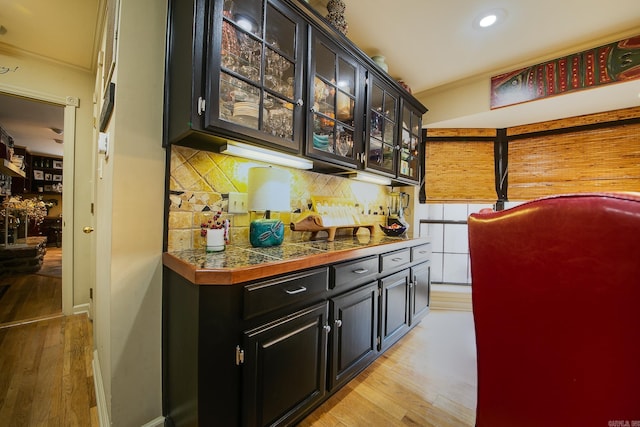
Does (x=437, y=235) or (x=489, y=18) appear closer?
(x=489, y=18)

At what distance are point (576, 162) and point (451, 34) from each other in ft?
6.34

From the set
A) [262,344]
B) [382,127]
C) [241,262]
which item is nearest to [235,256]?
[241,262]

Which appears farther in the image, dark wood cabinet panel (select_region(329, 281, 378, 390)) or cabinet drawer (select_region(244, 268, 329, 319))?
dark wood cabinet panel (select_region(329, 281, 378, 390))

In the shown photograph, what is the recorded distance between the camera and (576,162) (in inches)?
101

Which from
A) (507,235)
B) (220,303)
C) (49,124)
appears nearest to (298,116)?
(220,303)

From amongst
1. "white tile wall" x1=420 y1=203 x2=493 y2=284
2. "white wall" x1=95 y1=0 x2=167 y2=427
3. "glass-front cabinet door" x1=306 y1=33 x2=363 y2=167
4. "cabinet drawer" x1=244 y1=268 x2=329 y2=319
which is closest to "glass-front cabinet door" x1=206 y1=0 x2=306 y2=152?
"glass-front cabinet door" x1=306 y1=33 x2=363 y2=167

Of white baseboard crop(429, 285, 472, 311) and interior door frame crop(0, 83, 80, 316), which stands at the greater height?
interior door frame crop(0, 83, 80, 316)

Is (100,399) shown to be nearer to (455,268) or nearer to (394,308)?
(394,308)

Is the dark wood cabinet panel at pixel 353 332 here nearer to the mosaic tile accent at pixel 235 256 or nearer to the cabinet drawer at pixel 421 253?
the mosaic tile accent at pixel 235 256

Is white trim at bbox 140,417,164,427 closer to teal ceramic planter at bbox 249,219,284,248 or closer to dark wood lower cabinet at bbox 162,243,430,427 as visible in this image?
dark wood lower cabinet at bbox 162,243,430,427

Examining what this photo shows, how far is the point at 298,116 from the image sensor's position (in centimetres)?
147

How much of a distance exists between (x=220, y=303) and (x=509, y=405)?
3.34 feet

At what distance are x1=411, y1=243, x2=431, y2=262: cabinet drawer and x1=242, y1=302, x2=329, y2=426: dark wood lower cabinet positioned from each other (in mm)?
1235

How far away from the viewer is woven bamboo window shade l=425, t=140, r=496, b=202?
3.02 meters
